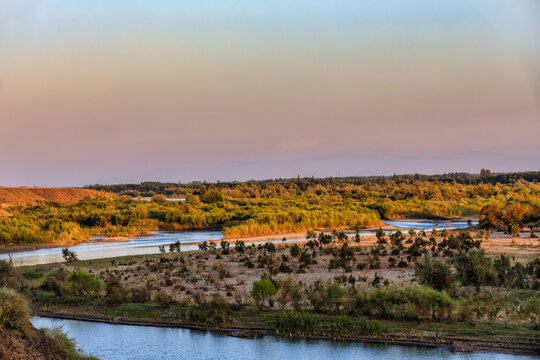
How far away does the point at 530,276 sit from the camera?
23.7m

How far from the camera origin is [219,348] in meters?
15.8

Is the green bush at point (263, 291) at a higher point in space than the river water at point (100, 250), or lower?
higher

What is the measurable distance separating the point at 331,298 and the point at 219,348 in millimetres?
4683

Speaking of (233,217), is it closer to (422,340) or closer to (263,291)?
(263,291)

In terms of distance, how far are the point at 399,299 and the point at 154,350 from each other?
8.41m

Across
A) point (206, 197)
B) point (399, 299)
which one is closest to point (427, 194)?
point (206, 197)

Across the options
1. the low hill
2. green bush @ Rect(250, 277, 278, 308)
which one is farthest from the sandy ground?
the low hill

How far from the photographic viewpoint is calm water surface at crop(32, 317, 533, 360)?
14578 mm

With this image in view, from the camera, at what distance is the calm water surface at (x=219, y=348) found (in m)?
14.6

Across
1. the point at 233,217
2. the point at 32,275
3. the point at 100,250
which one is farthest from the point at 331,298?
the point at 233,217

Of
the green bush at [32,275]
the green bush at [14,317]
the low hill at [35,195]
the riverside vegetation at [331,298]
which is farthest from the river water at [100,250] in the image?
the low hill at [35,195]

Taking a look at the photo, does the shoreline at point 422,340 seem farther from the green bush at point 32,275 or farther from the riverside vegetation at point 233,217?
the riverside vegetation at point 233,217

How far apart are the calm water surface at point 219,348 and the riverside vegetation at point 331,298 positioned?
620 mm

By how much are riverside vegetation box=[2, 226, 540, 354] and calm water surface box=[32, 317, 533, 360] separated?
620 mm
